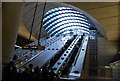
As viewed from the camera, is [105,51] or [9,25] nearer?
[9,25]

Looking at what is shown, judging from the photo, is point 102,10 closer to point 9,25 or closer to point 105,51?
point 9,25

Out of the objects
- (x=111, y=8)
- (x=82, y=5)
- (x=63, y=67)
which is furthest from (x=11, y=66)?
(x=111, y=8)

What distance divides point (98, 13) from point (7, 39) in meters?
9.27

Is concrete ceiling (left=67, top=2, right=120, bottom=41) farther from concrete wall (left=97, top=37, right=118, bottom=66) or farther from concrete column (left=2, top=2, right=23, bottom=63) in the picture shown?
concrete wall (left=97, top=37, right=118, bottom=66)

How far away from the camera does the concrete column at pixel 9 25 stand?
10.7 meters

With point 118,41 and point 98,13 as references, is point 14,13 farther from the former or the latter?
point 118,41

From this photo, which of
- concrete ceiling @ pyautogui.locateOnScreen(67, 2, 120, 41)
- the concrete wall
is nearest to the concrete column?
concrete ceiling @ pyautogui.locateOnScreen(67, 2, 120, 41)

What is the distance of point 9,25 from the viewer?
10797mm

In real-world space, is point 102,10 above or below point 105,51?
above

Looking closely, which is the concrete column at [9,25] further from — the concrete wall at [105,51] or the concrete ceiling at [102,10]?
the concrete wall at [105,51]

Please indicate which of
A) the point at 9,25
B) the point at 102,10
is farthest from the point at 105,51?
the point at 9,25

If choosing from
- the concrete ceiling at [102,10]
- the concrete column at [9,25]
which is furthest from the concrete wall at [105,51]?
the concrete column at [9,25]

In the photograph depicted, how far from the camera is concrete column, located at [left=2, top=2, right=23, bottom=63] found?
421 inches

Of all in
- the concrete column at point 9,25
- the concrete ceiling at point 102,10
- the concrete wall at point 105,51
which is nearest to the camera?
the concrete column at point 9,25
